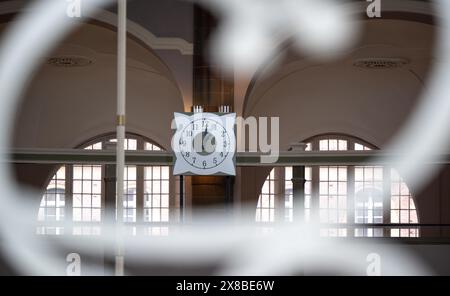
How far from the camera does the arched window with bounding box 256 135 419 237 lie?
2236 centimetres

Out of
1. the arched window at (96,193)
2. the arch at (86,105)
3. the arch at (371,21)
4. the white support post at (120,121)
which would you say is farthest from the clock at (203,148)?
the arched window at (96,193)

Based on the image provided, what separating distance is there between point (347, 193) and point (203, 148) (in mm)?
11409

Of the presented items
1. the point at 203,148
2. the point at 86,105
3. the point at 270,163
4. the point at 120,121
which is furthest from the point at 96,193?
the point at 120,121

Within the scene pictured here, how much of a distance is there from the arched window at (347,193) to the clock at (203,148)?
993 centimetres

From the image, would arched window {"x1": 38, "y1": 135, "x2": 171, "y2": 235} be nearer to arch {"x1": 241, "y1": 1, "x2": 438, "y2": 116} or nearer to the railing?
arch {"x1": 241, "y1": 1, "x2": 438, "y2": 116}

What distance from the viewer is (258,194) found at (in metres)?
21.3

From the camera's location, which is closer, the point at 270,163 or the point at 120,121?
the point at 120,121

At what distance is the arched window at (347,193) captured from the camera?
22.4 m

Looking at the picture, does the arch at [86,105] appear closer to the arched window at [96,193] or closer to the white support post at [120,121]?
the arched window at [96,193]

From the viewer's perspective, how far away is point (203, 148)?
12.1 m

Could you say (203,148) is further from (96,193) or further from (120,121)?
(96,193)

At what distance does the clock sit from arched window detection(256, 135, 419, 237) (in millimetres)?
9930

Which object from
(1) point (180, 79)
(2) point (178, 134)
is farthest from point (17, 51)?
(2) point (178, 134)

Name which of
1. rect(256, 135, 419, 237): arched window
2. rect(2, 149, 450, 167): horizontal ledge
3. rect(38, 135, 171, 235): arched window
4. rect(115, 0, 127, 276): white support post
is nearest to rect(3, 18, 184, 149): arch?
→ rect(38, 135, 171, 235): arched window
